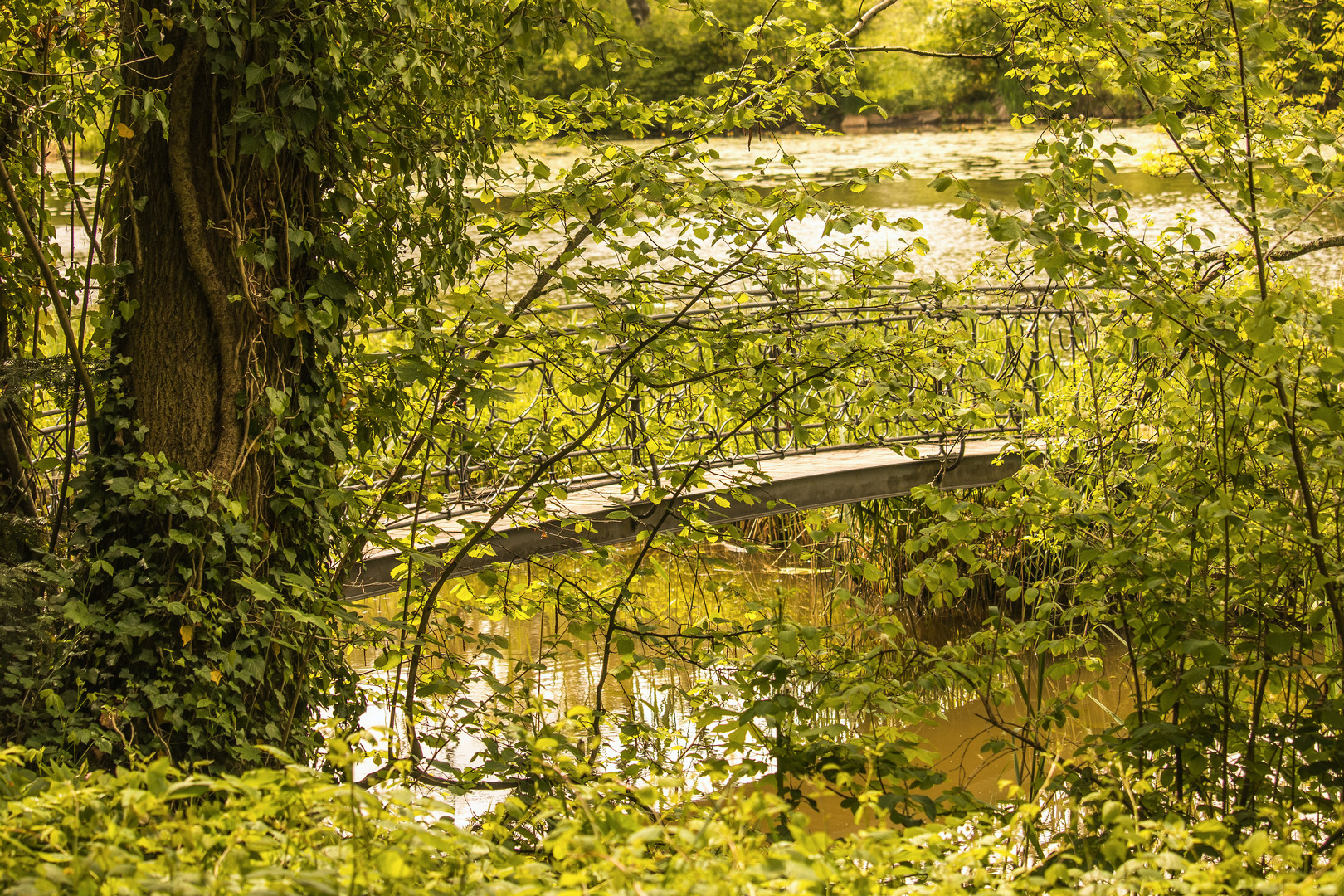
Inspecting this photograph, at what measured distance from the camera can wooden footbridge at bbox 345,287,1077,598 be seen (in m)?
3.41

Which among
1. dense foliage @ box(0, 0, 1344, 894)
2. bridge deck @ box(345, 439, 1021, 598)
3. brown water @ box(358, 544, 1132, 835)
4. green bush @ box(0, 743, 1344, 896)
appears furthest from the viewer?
bridge deck @ box(345, 439, 1021, 598)

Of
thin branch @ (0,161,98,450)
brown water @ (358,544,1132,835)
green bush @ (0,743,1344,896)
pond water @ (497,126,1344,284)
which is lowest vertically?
brown water @ (358,544,1132,835)

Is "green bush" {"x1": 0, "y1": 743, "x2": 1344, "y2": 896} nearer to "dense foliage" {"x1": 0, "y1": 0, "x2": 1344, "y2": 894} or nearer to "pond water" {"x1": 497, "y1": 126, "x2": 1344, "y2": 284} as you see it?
"dense foliage" {"x1": 0, "y1": 0, "x2": 1344, "y2": 894}

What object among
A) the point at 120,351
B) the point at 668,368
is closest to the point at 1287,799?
the point at 668,368

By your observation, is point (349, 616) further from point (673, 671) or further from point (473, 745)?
point (673, 671)

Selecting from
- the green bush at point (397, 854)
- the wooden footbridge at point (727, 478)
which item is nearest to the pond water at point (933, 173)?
the wooden footbridge at point (727, 478)

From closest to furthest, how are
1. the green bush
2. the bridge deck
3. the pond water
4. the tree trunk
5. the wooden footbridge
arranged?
the green bush, the tree trunk, the wooden footbridge, the bridge deck, the pond water

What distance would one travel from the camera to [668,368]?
3354 mm

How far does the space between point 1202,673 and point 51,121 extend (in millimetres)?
3454

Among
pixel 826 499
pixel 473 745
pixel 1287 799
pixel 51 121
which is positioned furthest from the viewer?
pixel 826 499

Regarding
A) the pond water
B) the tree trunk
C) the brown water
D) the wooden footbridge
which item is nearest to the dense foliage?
the tree trunk

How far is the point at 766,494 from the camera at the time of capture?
17.0 feet

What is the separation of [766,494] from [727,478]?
1.44 m

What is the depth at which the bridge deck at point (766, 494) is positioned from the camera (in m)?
4.51
